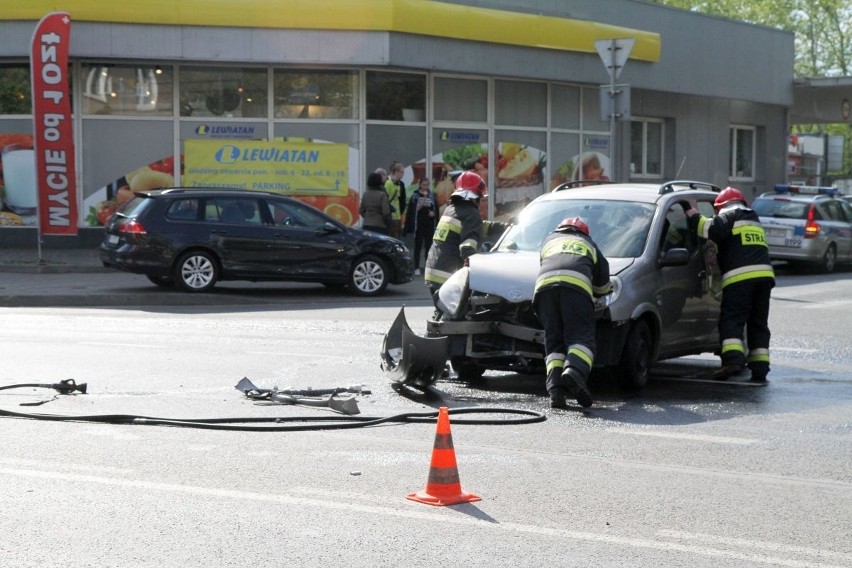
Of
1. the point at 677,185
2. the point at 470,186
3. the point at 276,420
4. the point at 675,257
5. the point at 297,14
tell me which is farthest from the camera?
the point at 297,14

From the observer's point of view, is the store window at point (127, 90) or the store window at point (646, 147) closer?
the store window at point (127, 90)

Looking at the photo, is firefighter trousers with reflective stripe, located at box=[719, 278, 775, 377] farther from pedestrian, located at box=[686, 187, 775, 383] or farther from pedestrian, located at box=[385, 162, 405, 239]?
pedestrian, located at box=[385, 162, 405, 239]

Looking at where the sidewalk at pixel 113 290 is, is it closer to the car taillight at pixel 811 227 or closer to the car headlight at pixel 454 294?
the car headlight at pixel 454 294

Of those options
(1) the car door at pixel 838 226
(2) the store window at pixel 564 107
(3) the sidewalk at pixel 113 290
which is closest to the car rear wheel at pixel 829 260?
(1) the car door at pixel 838 226

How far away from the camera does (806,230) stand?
83.6 feet

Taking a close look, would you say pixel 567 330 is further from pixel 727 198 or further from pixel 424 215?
pixel 424 215

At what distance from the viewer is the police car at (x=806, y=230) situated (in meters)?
25.5

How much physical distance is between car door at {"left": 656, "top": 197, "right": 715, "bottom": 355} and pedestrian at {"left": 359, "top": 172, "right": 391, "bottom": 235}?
10.2 m

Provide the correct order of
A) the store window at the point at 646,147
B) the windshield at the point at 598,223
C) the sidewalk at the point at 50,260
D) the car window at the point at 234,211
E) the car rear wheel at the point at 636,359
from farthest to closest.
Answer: the store window at the point at 646,147 → the sidewalk at the point at 50,260 → the car window at the point at 234,211 → the windshield at the point at 598,223 → the car rear wheel at the point at 636,359

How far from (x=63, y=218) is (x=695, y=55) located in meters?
17.2

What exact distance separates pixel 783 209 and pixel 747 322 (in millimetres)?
15068

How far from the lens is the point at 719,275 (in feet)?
39.9

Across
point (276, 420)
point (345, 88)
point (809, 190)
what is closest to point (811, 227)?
point (809, 190)

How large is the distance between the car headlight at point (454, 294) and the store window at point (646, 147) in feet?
74.0
